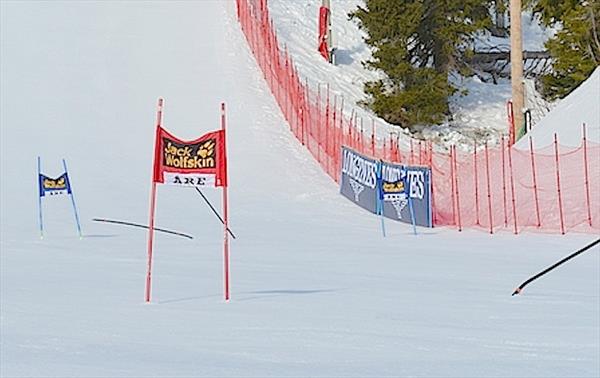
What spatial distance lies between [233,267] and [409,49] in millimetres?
22232

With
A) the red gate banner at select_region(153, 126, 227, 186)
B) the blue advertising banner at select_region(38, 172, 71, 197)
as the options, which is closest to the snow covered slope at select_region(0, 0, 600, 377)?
the blue advertising banner at select_region(38, 172, 71, 197)

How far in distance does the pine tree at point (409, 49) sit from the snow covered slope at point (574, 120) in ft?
27.6

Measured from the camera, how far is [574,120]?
20391mm

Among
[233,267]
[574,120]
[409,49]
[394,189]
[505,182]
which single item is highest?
[409,49]

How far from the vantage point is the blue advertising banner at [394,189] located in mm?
16656

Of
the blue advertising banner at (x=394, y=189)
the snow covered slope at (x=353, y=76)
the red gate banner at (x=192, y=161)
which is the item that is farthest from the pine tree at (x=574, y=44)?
the red gate banner at (x=192, y=161)

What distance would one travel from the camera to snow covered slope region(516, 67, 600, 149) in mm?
19594

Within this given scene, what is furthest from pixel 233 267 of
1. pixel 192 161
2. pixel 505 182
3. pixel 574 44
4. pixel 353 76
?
pixel 353 76

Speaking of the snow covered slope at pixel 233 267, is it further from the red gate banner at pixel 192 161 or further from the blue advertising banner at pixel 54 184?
the red gate banner at pixel 192 161

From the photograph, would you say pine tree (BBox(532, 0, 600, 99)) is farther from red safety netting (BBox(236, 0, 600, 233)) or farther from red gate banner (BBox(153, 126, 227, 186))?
red gate banner (BBox(153, 126, 227, 186))

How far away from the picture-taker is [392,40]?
3092 centimetres

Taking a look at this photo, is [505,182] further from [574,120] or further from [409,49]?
[409,49]

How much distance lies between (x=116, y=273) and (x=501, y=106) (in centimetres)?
2485

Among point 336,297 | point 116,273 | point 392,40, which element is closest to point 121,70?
point 392,40
